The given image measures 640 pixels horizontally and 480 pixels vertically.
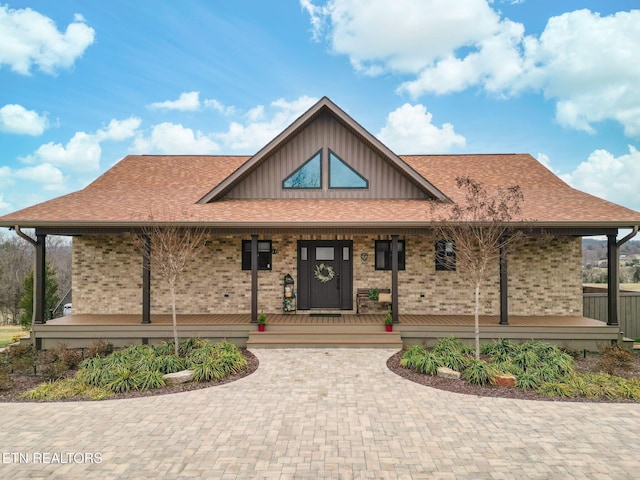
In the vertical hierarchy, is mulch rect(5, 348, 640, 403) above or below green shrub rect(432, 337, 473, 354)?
below

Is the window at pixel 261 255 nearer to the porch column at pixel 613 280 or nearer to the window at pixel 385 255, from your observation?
the window at pixel 385 255

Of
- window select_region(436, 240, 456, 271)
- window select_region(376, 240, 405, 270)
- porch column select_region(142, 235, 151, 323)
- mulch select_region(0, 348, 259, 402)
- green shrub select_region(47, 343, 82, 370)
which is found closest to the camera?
mulch select_region(0, 348, 259, 402)

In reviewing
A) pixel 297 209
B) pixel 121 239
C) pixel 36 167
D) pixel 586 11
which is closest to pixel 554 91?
pixel 586 11

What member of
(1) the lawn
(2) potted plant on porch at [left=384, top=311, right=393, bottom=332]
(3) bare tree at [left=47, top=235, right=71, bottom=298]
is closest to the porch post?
(2) potted plant on porch at [left=384, top=311, right=393, bottom=332]

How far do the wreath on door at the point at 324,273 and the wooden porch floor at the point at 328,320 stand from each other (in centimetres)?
124

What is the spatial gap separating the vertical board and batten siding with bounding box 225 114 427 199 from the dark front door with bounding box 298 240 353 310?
173 cm

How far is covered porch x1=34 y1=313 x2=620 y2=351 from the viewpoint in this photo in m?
11.1

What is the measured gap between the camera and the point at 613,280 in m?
11.2

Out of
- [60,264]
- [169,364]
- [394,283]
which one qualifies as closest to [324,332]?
[394,283]

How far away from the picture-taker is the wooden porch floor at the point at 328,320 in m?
11.5

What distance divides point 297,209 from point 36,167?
4632 centimetres

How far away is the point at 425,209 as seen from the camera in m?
12.0

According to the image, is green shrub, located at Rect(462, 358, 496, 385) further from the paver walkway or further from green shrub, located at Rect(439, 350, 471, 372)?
the paver walkway

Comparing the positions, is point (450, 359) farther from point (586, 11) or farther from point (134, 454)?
point (586, 11)
